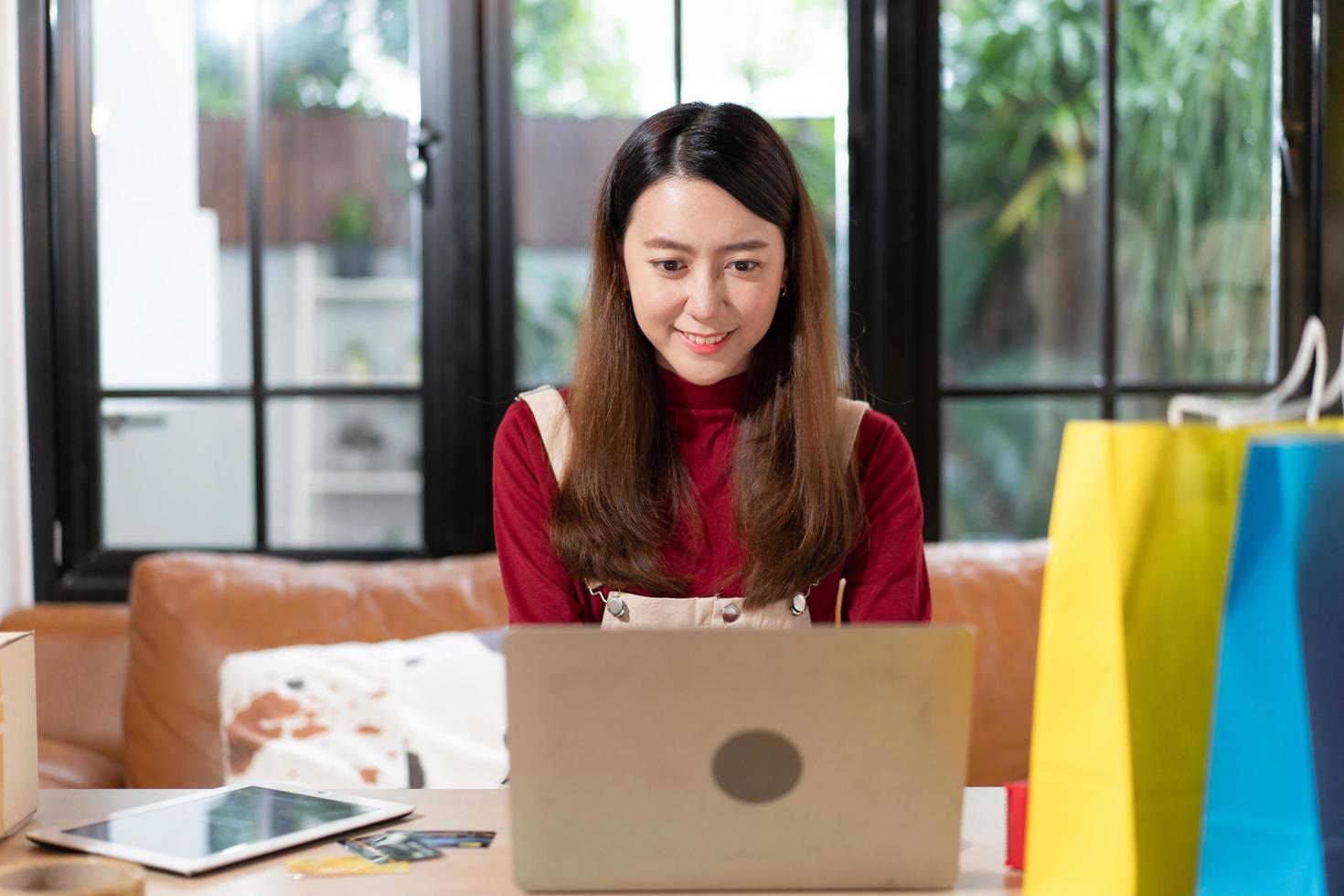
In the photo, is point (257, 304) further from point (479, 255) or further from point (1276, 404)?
point (1276, 404)

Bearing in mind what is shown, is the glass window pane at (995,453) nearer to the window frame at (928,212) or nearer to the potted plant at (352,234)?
the window frame at (928,212)

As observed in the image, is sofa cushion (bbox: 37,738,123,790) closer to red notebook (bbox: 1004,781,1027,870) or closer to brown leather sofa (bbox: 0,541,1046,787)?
brown leather sofa (bbox: 0,541,1046,787)

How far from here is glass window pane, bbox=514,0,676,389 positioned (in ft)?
8.04

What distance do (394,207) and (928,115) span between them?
987 millimetres

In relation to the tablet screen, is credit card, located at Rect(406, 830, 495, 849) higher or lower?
lower

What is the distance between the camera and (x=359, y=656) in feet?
6.61

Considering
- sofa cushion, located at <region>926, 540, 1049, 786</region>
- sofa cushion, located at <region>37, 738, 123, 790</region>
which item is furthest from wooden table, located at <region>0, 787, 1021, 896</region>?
sofa cushion, located at <region>926, 540, 1049, 786</region>

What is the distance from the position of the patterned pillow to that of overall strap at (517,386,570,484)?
59cm

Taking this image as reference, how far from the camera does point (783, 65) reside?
8.13 feet

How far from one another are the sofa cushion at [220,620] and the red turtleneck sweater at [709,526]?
721 mm

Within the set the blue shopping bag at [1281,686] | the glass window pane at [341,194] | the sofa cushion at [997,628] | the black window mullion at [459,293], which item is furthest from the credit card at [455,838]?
the glass window pane at [341,194]

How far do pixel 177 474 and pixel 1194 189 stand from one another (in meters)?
1.97

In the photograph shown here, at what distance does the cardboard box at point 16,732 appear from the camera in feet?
3.28

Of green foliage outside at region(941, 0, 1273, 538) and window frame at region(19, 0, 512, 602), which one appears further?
green foliage outside at region(941, 0, 1273, 538)
